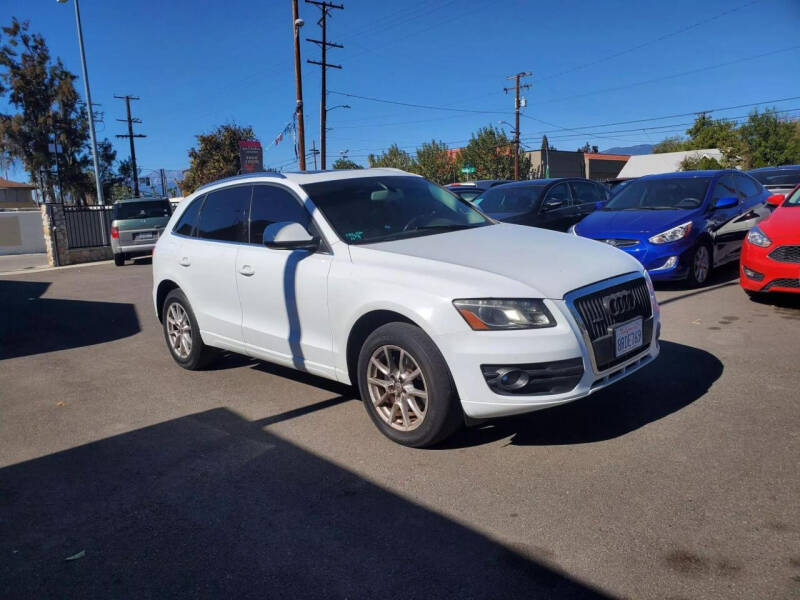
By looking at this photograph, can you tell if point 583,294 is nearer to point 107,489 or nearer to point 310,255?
point 310,255

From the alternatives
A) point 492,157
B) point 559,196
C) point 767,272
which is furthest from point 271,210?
point 492,157

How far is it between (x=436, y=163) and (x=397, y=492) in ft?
248

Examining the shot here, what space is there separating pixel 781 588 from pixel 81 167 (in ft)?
170

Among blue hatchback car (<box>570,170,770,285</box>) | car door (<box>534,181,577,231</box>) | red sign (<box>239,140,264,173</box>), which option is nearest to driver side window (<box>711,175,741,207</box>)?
blue hatchback car (<box>570,170,770,285</box>)

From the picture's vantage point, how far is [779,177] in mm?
13219

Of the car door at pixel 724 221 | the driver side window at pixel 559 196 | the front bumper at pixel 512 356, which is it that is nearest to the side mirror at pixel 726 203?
the car door at pixel 724 221

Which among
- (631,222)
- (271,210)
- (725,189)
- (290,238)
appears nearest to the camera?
(290,238)

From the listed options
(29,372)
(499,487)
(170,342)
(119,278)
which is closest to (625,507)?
(499,487)

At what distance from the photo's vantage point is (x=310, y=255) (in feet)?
14.8

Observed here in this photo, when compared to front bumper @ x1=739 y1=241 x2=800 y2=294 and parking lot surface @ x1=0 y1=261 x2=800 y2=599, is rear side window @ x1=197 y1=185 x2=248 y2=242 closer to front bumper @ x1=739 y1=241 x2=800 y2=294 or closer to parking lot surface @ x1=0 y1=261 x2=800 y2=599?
parking lot surface @ x1=0 y1=261 x2=800 y2=599

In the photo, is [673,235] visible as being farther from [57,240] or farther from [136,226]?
[57,240]

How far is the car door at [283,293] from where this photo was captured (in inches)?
174

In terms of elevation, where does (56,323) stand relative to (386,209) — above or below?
below

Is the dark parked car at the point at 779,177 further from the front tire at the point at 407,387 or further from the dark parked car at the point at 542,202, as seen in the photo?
the front tire at the point at 407,387
